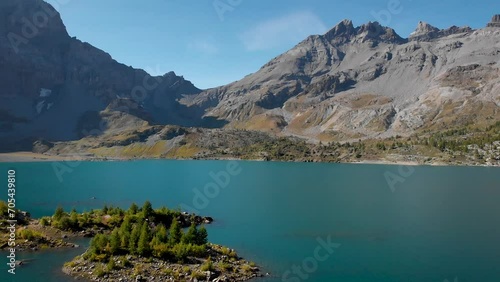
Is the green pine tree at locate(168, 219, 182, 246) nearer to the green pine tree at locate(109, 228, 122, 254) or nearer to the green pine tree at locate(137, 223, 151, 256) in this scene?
the green pine tree at locate(137, 223, 151, 256)

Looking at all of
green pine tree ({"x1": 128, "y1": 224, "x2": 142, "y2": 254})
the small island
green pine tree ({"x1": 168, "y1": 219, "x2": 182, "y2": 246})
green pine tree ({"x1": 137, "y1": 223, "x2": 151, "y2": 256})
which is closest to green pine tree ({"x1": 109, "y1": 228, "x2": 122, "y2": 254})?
the small island

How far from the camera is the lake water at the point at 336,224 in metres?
46.9

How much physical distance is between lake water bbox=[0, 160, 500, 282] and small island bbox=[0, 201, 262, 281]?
9.94ft

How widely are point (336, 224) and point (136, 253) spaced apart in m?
40.0

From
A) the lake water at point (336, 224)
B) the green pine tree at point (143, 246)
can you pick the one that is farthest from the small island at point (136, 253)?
the lake water at point (336, 224)

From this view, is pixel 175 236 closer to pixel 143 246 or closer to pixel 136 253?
pixel 143 246

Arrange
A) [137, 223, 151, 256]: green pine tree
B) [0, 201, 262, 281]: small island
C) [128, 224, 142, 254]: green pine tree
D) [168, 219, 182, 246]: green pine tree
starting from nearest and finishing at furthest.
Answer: [0, 201, 262, 281]: small island, [137, 223, 151, 256]: green pine tree, [128, 224, 142, 254]: green pine tree, [168, 219, 182, 246]: green pine tree

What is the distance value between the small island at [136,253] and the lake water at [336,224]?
3031 millimetres

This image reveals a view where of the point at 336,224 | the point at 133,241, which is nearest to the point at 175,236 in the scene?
the point at 133,241

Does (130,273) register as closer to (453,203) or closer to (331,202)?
(331,202)

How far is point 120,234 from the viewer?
4922 centimetres

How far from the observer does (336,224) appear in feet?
240

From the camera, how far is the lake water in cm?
4691

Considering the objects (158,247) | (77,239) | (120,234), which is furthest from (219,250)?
(77,239)
